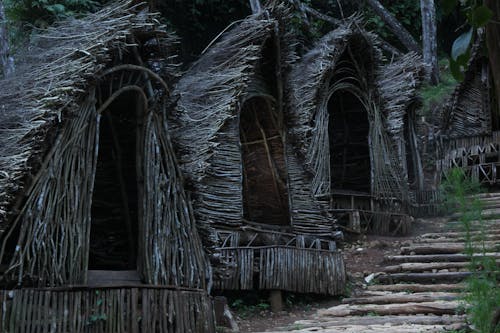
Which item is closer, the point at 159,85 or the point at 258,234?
the point at 159,85

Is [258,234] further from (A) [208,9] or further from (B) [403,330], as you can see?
(A) [208,9]

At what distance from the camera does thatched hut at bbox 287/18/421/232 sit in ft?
44.4

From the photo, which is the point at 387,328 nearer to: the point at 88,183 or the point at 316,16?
the point at 88,183

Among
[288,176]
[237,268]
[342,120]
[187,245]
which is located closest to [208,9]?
[342,120]

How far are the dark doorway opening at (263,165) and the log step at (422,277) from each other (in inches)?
69.9

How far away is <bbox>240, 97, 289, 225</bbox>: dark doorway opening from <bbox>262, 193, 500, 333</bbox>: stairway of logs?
1.92 m

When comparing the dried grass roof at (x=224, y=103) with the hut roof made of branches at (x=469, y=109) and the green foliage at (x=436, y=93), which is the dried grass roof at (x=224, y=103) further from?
the green foliage at (x=436, y=93)

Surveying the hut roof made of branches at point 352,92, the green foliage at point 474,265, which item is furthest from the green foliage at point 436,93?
the green foliage at point 474,265

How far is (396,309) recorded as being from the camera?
28.9ft

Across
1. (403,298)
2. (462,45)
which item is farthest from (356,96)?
(462,45)

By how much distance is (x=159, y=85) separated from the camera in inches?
313

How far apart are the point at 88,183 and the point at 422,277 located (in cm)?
559

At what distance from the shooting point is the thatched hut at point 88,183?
6320 mm

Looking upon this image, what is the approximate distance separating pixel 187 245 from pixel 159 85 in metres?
1.73
